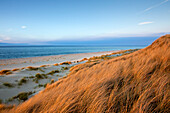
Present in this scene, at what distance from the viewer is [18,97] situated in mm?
5227

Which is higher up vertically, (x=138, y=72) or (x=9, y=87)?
(x=138, y=72)

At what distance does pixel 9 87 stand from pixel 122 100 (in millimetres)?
7742

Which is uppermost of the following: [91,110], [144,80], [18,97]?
[144,80]

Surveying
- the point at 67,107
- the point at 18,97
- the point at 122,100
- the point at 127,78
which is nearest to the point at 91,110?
the point at 67,107

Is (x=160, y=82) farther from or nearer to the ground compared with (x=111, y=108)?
farther from the ground

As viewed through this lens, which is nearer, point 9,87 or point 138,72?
point 138,72

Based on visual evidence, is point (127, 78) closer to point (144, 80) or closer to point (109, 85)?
point (144, 80)

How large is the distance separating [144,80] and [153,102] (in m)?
0.80

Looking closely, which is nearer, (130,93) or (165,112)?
(165,112)

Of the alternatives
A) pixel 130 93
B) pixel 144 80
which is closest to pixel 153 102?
pixel 130 93

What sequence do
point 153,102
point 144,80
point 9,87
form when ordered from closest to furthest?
point 153,102
point 144,80
point 9,87

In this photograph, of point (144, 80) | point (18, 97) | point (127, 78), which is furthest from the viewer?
point (18, 97)

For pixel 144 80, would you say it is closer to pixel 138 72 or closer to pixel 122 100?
pixel 138 72

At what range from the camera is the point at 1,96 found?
536cm
